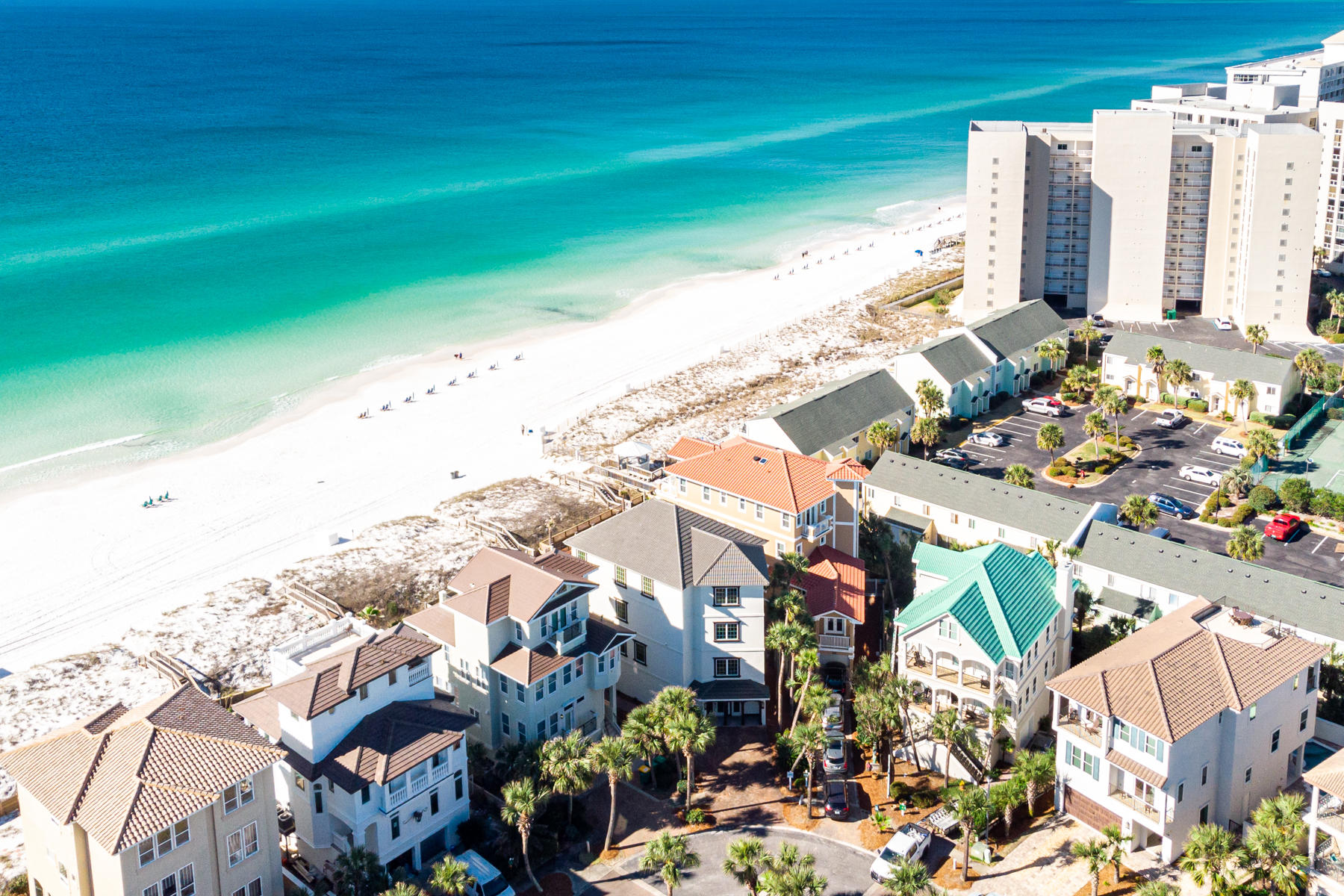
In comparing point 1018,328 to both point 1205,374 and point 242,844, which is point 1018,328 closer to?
point 1205,374

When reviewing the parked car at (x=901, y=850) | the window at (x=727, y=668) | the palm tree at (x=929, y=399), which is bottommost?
the parked car at (x=901, y=850)

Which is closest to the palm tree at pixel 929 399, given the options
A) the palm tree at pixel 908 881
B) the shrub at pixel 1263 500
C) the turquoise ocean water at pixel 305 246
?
the shrub at pixel 1263 500

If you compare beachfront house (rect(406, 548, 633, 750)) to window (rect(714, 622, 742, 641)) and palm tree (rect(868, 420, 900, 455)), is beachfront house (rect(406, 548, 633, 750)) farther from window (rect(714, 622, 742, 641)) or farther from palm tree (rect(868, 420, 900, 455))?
palm tree (rect(868, 420, 900, 455))

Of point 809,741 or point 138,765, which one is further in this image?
point 809,741

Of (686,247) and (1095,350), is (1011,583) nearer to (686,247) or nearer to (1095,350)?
(1095,350)

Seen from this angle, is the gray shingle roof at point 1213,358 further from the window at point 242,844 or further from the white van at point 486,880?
the window at point 242,844

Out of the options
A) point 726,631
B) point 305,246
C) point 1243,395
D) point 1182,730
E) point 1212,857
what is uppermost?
point 305,246

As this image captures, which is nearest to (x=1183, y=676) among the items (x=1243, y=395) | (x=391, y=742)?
(x=391, y=742)
